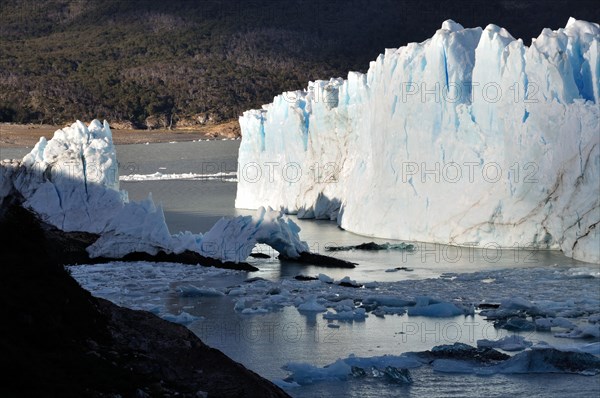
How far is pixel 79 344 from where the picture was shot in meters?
5.88

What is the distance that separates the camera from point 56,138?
18406mm

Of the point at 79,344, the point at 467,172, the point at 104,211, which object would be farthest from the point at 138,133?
the point at 79,344

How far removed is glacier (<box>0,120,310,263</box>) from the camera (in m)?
15.9

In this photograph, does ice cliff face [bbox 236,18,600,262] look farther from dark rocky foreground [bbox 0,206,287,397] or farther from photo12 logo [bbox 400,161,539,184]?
dark rocky foreground [bbox 0,206,287,397]

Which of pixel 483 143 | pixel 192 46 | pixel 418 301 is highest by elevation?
pixel 192 46

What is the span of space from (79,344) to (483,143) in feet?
39.8

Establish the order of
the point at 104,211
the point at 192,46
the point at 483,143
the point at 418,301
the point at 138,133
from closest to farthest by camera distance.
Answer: the point at 418,301
the point at 104,211
the point at 483,143
the point at 138,133
the point at 192,46

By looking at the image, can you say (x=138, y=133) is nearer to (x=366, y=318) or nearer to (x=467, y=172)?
(x=467, y=172)

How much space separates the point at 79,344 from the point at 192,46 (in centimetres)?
7927

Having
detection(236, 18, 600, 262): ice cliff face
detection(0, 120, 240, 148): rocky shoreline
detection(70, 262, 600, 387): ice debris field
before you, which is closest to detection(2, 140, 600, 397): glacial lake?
detection(70, 262, 600, 387): ice debris field

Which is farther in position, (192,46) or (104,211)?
(192,46)

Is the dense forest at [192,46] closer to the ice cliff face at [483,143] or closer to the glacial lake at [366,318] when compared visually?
the ice cliff face at [483,143]

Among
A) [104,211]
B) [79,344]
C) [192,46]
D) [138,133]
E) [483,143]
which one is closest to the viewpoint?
[79,344]

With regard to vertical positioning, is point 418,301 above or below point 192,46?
below
